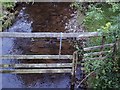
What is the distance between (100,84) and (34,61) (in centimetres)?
205

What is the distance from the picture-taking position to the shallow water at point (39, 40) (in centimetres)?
670

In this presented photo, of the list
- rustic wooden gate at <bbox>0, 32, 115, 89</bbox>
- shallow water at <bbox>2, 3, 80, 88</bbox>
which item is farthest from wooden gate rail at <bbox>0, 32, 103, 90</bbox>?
shallow water at <bbox>2, 3, 80, 88</bbox>

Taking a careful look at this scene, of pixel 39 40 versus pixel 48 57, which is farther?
pixel 39 40

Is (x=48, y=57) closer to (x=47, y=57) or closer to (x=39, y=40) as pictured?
(x=47, y=57)

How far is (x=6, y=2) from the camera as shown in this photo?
10055 mm

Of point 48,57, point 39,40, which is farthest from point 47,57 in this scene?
point 39,40

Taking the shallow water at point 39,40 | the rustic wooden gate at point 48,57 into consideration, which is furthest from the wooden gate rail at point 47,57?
the shallow water at point 39,40

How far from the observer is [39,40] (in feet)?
28.0

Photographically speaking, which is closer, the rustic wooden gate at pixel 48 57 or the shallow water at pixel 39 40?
the rustic wooden gate at pixel 48 57

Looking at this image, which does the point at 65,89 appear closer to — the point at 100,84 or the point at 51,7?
the point at 100,84

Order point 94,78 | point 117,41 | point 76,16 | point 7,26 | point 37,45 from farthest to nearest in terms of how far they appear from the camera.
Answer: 1. point 76,16
2. point 7,26
3. point 37,45
4. point 94,78
5. point 117,41

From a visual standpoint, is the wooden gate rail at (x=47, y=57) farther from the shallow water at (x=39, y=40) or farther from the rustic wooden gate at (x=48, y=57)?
the shallow water at (x=39, y=40)

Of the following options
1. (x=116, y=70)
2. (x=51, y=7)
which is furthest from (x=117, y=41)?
(x=51, y=7)

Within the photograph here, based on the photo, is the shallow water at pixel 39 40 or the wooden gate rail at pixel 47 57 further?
the shallow water at pixel 39 40
